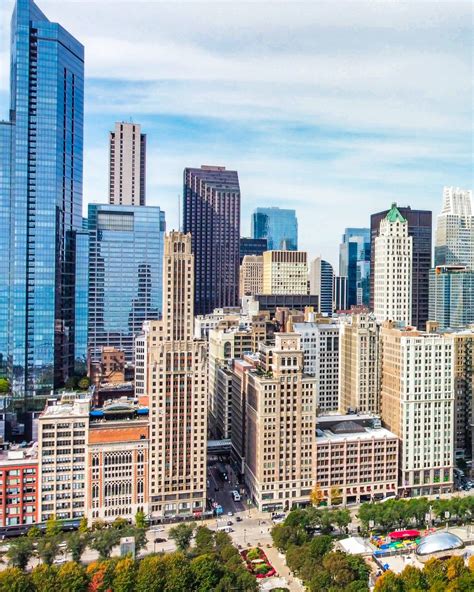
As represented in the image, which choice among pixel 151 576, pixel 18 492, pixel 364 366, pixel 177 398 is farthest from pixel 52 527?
pixel 364 366

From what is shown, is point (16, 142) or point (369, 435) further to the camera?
point (16, 142)

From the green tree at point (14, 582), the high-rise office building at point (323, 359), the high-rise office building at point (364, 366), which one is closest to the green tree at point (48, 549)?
the green tree at point (14, 582)

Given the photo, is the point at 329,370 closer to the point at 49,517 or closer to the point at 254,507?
the point at 254,507

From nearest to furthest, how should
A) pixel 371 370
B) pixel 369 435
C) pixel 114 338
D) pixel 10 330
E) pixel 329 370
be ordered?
1. pixel 369 435
2. pixel 371 370
3. pixel 329 370
4. pixel 10 330
5. pixel 114 338

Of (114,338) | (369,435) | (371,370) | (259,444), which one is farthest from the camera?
(114,338)

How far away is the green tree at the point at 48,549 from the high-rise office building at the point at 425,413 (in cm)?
5723

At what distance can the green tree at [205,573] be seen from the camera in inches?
2340

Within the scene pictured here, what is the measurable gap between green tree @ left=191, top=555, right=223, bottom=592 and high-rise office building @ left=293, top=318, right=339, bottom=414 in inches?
2663

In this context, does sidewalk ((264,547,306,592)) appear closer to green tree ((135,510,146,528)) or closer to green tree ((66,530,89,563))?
green tree ((135,510,146,528))

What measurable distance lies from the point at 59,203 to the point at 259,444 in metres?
85.6

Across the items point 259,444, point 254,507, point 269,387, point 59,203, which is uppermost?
point 59,203

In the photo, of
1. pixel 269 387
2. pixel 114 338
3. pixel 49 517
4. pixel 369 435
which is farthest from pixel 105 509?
pixel 114 338

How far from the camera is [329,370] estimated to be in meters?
128

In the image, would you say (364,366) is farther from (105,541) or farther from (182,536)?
(105,541)
